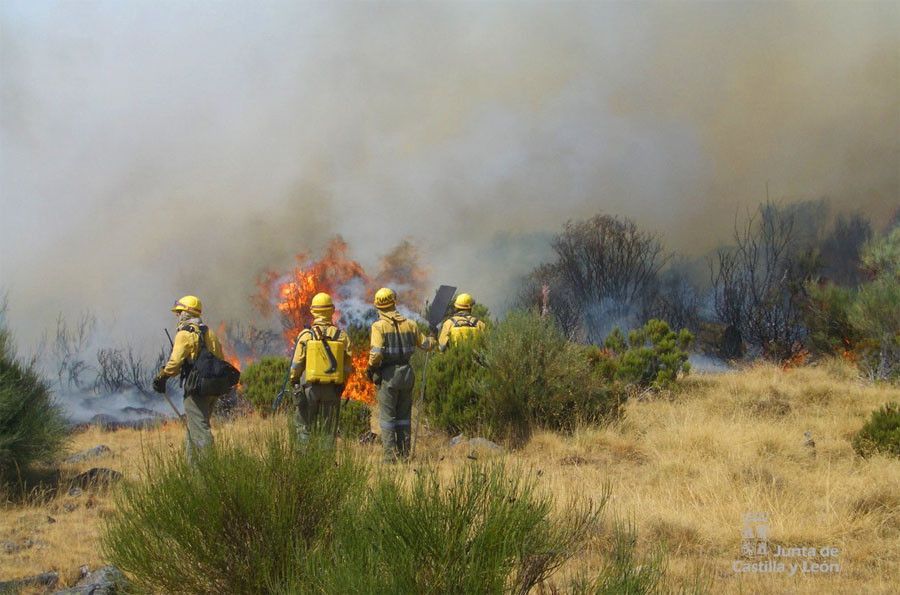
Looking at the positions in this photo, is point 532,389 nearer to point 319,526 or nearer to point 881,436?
point 881,436

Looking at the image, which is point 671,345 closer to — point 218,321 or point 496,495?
point 496,495

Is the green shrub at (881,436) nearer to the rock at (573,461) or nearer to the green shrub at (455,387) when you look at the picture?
the rock at (573,461)

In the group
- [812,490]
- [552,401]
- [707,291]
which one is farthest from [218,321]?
[812,490]

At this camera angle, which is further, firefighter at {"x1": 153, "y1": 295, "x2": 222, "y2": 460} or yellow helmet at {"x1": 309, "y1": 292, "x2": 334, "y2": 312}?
yellow helmet at {"x1": 309, "y1": 292, "x2": 334, "y2": 312}

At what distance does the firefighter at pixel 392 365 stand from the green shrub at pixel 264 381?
14.7 feet

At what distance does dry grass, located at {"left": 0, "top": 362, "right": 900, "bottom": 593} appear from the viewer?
5281 mm

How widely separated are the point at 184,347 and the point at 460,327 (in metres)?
4.29

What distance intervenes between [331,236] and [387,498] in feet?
67.1

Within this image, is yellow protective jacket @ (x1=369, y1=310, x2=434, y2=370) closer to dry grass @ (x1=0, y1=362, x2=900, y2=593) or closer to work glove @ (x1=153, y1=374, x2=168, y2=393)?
dry grass @ (x1=0, y1=362, x2=900, y2=593)

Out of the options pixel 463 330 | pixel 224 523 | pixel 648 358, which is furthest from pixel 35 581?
pixel 648 358

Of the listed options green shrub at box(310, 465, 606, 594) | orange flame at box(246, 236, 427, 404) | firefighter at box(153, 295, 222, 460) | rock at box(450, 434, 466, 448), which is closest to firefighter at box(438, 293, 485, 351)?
rock at box(450, 434, 466, 448)

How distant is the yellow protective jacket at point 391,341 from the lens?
855cm

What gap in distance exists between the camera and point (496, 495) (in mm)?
3424

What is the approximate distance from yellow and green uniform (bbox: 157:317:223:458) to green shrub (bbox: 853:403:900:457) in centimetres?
608
